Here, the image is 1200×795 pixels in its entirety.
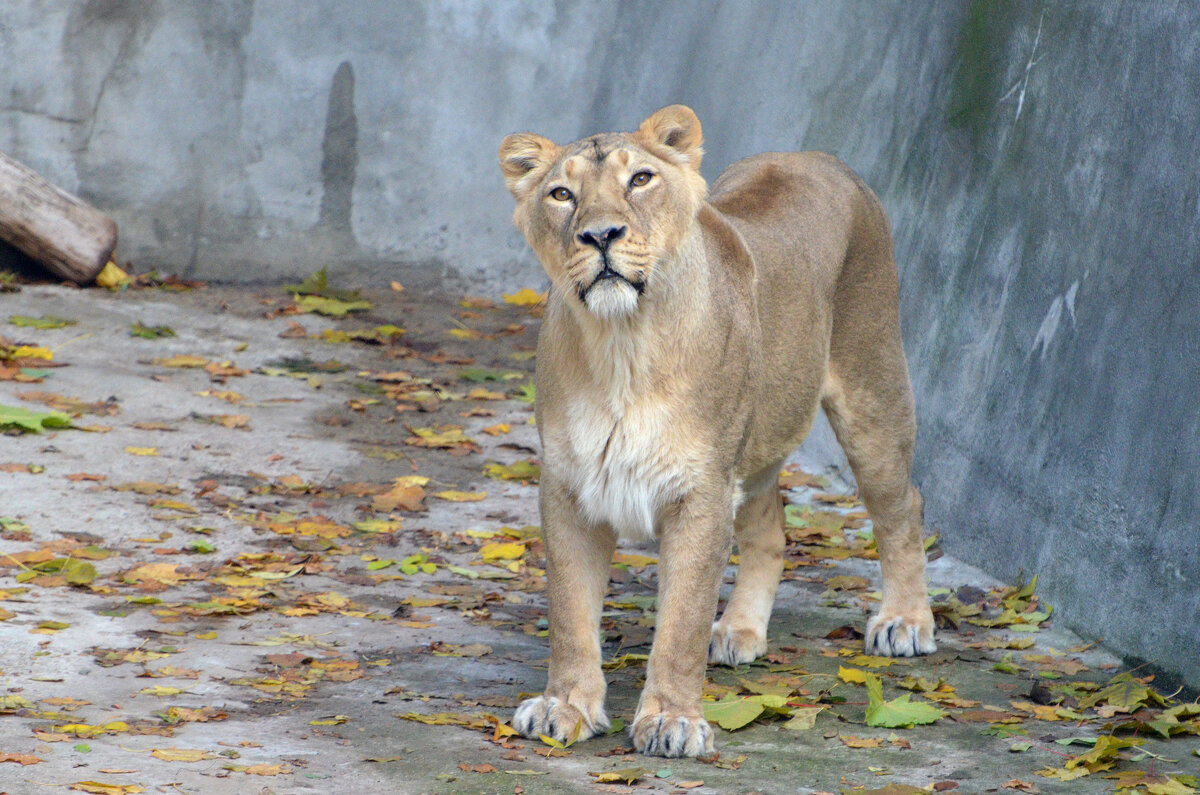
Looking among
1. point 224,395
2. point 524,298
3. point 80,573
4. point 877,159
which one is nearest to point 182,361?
point 224,395

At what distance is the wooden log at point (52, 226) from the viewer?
8969 mm

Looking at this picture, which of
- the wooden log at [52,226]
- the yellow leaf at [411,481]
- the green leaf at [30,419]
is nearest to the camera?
the green leaf at [30,419]

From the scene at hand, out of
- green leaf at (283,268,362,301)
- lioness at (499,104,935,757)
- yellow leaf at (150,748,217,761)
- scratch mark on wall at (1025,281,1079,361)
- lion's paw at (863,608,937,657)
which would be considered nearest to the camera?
yellow leaf at (150,748,217,761)

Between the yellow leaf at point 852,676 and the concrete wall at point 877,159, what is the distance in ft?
2.76

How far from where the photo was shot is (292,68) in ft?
32.8

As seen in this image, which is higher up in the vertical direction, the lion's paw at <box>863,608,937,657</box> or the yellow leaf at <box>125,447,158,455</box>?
the lion's paw at <box>863,608,937,657</box>

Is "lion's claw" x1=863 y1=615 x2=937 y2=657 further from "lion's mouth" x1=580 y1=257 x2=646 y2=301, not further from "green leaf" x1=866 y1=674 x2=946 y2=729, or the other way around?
"lion's mouth" x1=580 y1=257 x2=646 y2=301

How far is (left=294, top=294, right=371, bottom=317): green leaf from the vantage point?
31.1 feet

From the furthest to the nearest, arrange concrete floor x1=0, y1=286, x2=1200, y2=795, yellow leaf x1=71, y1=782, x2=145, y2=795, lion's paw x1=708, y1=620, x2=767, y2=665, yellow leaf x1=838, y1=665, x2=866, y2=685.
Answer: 1. lion's paw x1=708, y1=620, x2=767, y2=665
2. yellow leaf x1=838, y1=665, x2=866, y2=685
3. concrete floor x1=0, y1=286, x2=1200, y2=795
4. yellow leaf x1=71, y1=782, x2=145, y2=795

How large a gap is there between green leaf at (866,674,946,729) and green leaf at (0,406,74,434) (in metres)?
4.04

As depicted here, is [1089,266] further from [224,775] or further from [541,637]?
[224,775]

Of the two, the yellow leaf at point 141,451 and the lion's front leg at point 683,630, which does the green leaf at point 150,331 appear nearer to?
the yellow leaf at point 141,451

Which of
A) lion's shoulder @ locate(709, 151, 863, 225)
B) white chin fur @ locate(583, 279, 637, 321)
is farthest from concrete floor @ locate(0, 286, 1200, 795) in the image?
lion's shoulder @ locate(709, 151, 863, 225)

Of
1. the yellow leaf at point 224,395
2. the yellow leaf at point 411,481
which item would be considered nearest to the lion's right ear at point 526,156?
the yellow leaf at point 411,481
